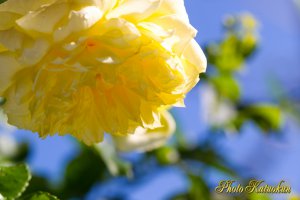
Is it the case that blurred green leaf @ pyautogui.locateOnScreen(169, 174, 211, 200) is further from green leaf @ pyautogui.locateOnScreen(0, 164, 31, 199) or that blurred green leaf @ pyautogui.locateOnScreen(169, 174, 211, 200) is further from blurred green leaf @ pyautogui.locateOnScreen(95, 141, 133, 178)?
green leaf @ pyautogui.locateOnScreen(0, 164, 31, 199)

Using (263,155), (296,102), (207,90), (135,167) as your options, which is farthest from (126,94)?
(263,155)

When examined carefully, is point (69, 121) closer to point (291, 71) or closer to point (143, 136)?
point (143, 136)

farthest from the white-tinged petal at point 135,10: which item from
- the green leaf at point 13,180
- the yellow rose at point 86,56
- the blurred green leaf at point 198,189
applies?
the blurred green leaf at point 198,189

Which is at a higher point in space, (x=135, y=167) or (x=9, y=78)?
(x=9, y=78)

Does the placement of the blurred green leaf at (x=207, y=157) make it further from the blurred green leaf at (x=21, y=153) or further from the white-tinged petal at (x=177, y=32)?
the white-tinged petal at (x=177, y=32)

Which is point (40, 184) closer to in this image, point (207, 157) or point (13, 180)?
point (207, 157)

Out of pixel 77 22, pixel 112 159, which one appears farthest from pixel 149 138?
pixel 77 22

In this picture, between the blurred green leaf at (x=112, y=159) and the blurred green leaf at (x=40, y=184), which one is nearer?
the blurred green leaf at (x=112, y=159)
